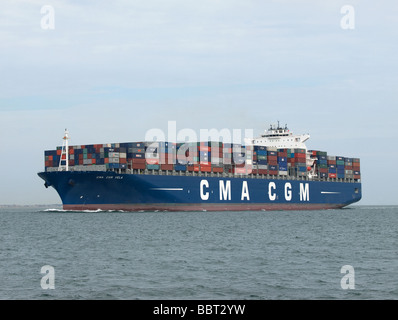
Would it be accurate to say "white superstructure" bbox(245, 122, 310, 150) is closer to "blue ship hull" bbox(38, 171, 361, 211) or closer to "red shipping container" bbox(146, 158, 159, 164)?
"blue ship hull" bbox(38, 171, 361, 211)

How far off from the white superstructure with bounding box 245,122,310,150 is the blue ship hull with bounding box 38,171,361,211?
530 inches

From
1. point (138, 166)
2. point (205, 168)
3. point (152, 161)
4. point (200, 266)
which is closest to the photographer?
point (200, 266)

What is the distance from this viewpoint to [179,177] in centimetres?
6288

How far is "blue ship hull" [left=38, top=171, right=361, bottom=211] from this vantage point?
59250 mm

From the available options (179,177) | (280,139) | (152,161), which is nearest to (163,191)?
Result: (179,177)

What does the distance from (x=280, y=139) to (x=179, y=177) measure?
1313 inches

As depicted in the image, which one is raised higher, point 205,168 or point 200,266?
point 205,168

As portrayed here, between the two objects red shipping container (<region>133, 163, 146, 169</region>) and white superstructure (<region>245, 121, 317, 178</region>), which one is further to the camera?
white superstructure (<region>245, 121, 317, 178</region>)

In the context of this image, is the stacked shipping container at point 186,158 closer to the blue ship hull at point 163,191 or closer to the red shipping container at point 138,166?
the red shipping container at point 138,166

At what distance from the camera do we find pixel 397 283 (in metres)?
17.6

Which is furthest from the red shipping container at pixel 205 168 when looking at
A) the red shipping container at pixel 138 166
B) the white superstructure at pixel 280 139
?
the white superstructure at pixel 280 139

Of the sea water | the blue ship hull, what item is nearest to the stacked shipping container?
the blue ship hull

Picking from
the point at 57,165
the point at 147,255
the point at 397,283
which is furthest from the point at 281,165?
the point at 397,283

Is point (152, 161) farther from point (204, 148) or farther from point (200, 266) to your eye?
point (200, 266)
